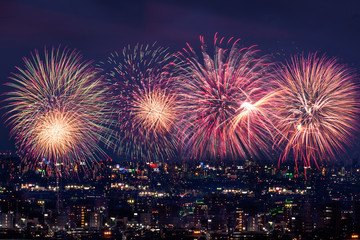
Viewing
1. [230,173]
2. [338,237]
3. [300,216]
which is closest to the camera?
[338,237]

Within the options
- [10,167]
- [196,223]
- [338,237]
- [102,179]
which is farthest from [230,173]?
[338,237]

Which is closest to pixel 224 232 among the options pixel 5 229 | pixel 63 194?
pixel 5 229

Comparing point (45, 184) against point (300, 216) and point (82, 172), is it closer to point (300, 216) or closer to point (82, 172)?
point (82, 172)

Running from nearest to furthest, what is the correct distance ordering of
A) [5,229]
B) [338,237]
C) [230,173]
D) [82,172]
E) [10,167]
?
[338,237]
[5,229]
[230,173]
[10,167]
[82,172]

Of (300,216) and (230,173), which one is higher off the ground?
(230,173)

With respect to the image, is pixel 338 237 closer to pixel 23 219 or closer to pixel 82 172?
pixel 23 219

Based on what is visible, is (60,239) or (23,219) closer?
(60,239)
